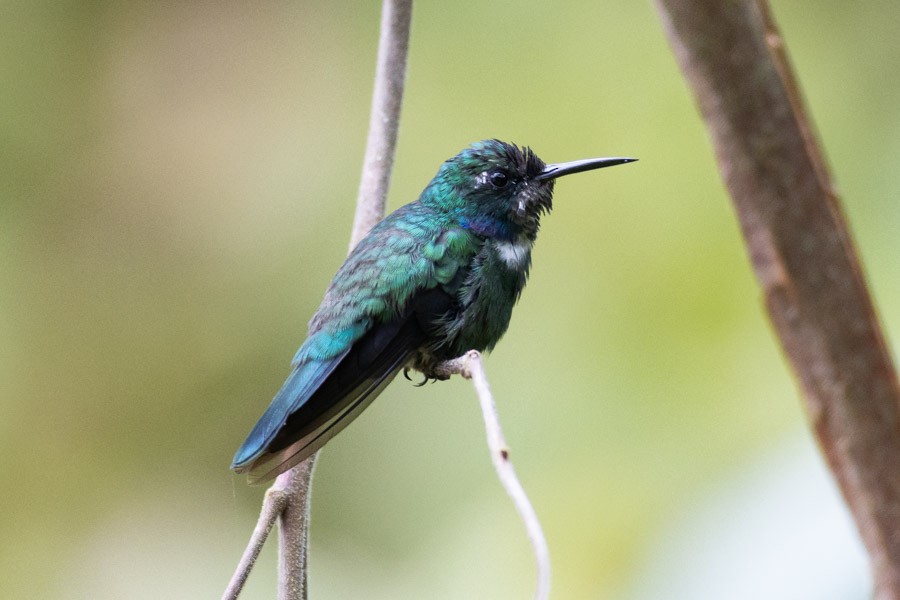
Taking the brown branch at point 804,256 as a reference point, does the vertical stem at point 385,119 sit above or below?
above

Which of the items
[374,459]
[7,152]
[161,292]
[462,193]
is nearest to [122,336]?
[161,292]

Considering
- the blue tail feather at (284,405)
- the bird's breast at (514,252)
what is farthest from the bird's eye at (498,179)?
the blue tail feather at (284,405)

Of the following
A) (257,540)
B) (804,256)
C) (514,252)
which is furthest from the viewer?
(514,252)

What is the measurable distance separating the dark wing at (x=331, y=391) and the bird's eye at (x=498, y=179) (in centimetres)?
38

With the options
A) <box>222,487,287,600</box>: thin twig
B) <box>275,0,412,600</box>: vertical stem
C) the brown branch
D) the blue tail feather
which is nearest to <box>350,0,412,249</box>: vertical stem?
<box>275,0,412,600</box>: vertical stem

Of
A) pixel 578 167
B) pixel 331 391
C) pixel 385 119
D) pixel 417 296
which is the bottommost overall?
pixel 331 391

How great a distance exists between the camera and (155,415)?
3682 millimetres

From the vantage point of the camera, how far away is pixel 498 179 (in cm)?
240

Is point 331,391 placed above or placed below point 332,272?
below

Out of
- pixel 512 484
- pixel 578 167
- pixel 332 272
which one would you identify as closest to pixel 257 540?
pixel 512 484

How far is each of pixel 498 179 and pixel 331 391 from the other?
76 centimetres

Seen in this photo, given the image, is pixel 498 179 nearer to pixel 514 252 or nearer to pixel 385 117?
pixel 514 252

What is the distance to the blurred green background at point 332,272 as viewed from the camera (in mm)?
3016

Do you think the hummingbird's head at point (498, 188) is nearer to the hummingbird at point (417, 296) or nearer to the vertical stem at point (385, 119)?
the hummingbird at point (417, 296)
